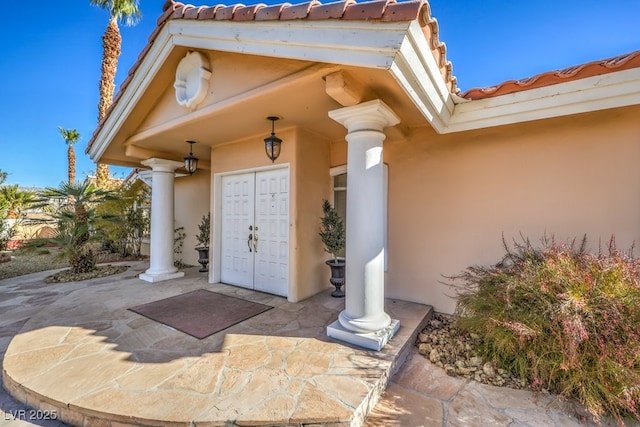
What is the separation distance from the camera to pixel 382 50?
247cm

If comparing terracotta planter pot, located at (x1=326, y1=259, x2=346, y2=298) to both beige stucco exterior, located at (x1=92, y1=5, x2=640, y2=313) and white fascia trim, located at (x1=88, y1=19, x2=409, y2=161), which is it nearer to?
beige stucco exterior, located at (x1=92, y1=5, x2=640, y2=313)

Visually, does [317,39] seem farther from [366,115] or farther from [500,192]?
[500,192]

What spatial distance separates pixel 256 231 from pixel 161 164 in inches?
127

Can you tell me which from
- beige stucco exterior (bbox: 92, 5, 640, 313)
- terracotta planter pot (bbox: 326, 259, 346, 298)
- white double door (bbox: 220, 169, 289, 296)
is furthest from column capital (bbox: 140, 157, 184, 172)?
terracotta planter pot (bbox: 326, 259, 346, 298)

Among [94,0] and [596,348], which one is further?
[94,0]

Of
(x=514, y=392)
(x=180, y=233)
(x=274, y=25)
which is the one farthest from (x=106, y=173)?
(x=514, y=392)

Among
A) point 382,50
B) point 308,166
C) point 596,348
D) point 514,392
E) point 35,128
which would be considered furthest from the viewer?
point 35,128

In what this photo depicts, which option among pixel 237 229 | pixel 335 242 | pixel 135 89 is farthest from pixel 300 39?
pixel 237 229

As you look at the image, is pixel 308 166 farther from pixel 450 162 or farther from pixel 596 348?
pixel 596 348

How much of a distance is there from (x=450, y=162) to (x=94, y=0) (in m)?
18.6

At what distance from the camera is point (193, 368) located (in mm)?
2918

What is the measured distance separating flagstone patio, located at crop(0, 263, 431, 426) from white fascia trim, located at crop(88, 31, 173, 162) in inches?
143

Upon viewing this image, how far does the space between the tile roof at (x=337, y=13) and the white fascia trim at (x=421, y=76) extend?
116 millimetres

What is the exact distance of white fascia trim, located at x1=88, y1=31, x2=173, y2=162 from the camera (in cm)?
453
